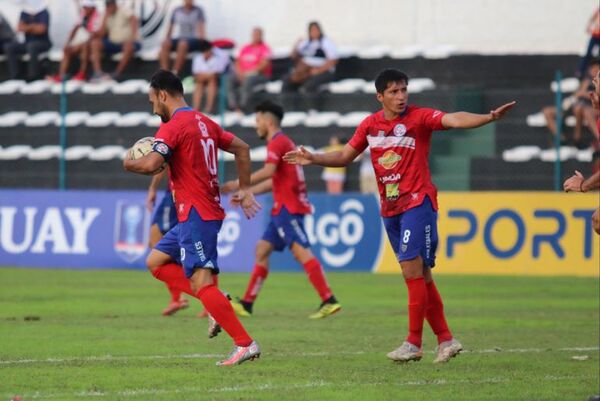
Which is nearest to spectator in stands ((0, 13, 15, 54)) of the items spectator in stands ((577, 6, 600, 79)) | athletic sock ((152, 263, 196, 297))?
spectator in stands ((577, 6, 600, 79))

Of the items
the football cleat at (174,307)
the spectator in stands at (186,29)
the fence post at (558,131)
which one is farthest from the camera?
the spectator in stands at (186,29)

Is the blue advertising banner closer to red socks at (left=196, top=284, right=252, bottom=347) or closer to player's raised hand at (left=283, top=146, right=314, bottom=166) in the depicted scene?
player's raised hand at (left=283, top=146, right=314, bottom=166)

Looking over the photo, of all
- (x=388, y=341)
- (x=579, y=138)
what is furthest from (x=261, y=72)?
(x=388, y=341)

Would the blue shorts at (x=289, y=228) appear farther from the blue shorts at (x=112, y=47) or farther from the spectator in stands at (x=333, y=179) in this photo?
the blue shorts at (x=112, y=47)

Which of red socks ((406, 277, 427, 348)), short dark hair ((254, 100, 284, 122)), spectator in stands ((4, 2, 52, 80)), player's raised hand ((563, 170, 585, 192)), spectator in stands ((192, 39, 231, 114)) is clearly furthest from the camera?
spectator in stands ((4, 2, 52, 80))

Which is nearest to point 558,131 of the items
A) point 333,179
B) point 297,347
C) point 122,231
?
point 333,179

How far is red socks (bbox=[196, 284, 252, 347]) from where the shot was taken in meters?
10.5

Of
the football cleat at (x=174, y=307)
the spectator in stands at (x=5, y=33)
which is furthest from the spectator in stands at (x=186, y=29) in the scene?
the football cleat at (x=174, y=307)

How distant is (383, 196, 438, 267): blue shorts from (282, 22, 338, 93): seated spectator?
16.2m

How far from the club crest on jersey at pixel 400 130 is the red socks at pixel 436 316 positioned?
4.15 ft

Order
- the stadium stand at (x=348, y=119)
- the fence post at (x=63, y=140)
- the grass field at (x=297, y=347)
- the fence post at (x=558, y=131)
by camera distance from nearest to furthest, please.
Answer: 1. the grass field at (x=297, y=347)
2. the fence post at (x=558, y=131)
3. the stadium stand at (x=348, y=119)
4. the fence post at (x=63, y=140)

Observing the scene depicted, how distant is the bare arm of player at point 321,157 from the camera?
37.4ft

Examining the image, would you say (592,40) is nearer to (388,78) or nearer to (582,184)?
(388,78)

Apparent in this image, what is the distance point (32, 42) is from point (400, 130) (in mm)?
20246
